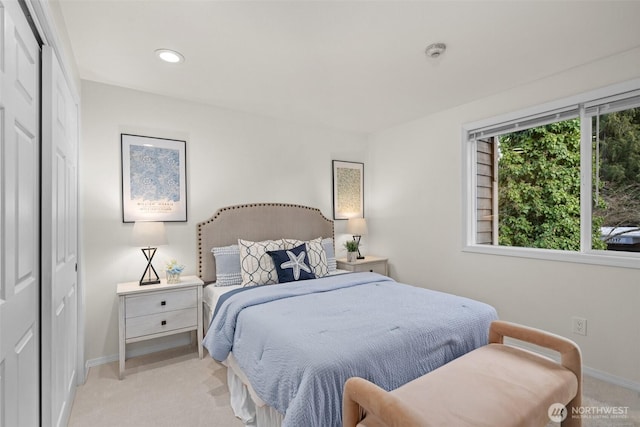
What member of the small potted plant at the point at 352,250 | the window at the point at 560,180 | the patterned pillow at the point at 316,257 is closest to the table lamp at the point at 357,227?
the small potted plant at the point at 352,250

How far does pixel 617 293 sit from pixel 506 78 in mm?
1886

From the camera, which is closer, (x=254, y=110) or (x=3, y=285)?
(x=3, y=285)

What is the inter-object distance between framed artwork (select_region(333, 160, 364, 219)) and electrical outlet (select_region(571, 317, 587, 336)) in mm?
2570

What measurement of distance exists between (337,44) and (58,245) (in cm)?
207

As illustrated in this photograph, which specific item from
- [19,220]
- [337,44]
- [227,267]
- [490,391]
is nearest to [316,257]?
[227,267]

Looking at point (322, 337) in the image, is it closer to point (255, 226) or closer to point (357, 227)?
point (255, 226)

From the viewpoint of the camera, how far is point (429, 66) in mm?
2516

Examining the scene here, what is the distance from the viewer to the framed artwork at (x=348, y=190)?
4242mm

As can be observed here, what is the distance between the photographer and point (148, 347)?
2.93 meters

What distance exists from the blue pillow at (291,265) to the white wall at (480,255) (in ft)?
4.96

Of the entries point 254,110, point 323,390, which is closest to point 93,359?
point 323,390

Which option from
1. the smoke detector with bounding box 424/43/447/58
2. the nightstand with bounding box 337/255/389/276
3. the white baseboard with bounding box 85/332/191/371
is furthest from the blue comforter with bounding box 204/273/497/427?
the smoke detector with bounding box 424/43/447/58

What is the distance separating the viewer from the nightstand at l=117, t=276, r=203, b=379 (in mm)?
2521

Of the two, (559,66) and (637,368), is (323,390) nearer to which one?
(637,368)
